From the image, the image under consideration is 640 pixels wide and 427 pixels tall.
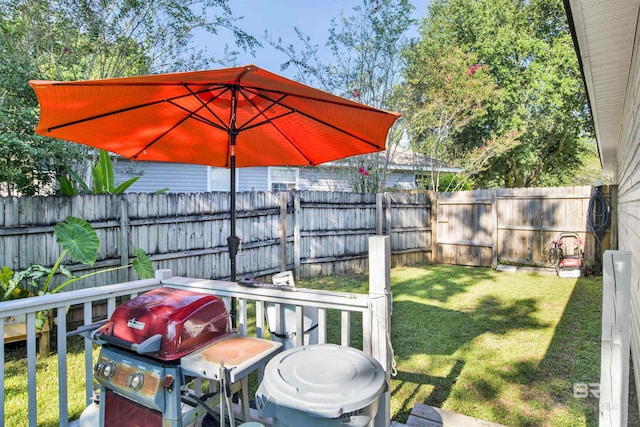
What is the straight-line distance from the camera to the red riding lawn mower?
6984 millimetres

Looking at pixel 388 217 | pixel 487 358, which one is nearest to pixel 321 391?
pixel 487 358

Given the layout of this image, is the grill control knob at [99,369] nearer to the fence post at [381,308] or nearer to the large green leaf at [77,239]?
the fence post at [381,308]

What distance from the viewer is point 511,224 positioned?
320 inches

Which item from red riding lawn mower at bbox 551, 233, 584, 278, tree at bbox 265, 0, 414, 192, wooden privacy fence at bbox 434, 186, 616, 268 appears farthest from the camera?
tree at bbox 265, 0, 414, 192

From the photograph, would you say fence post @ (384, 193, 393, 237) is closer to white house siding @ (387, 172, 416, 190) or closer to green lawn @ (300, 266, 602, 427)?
green lawn @ (300, 266, 602, 427)

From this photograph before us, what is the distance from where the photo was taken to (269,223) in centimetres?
655

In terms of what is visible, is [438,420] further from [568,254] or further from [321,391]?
[568,254]

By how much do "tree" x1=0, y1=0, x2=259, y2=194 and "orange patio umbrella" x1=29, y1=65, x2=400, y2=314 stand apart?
2.82 metres

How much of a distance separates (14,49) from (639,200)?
7700 mm

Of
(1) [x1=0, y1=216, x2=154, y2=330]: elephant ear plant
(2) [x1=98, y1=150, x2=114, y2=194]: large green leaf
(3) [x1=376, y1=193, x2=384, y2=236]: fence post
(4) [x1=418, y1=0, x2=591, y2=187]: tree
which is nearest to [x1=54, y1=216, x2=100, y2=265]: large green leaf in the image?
(1) [x1=0, y1=216, x2=154, y2=330]: elephant ear plant

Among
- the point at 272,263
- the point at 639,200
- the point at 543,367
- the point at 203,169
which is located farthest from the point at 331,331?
the point at 203,169

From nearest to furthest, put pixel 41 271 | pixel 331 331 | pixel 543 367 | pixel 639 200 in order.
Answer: pixel 639 200, pixel 543 367, pixel 41 271, pixel 331 331

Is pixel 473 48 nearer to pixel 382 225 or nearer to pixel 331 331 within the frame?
pixel 382 225

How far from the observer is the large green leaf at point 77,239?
3572mm
